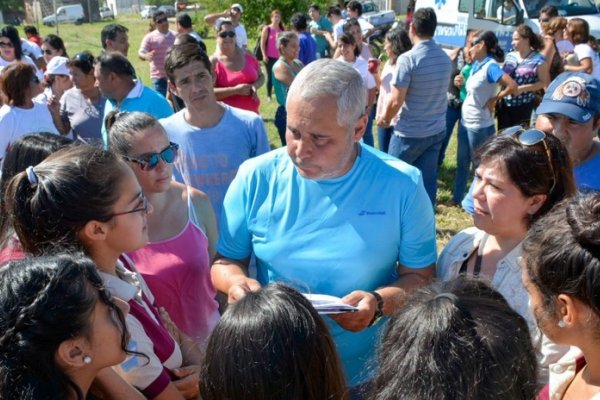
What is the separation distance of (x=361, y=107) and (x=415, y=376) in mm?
1046

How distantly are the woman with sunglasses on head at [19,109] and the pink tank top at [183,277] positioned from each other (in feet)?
8.33

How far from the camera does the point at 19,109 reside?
185 inches

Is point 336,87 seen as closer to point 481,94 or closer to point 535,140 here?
point 535,140

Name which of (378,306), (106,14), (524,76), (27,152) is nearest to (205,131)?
(27,152)

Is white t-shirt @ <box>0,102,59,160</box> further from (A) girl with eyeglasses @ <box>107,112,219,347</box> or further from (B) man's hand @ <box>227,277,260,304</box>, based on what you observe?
(B) man's hand @ <box>227,277,260,304</box>

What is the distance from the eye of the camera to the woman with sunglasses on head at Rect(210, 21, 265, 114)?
5.93m

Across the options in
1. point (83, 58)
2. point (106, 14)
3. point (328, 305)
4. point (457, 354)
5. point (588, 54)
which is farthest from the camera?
point (106, 14)

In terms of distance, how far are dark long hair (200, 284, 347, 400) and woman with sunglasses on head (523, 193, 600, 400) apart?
1.96 ft

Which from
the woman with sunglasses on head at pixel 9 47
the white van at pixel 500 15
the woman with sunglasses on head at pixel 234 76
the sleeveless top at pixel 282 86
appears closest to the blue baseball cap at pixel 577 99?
the woman with sunglasses on head at pixel 234 76

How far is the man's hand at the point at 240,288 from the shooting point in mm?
1911

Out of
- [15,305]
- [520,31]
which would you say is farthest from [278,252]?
[520,31]

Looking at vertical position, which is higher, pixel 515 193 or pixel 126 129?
pixel 126 129

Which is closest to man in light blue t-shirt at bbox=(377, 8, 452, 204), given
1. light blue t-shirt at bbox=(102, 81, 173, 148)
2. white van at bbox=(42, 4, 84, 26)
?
light blue t-shirt at bbox=(102, 81, 173, 148)

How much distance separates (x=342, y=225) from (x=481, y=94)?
176 inches
